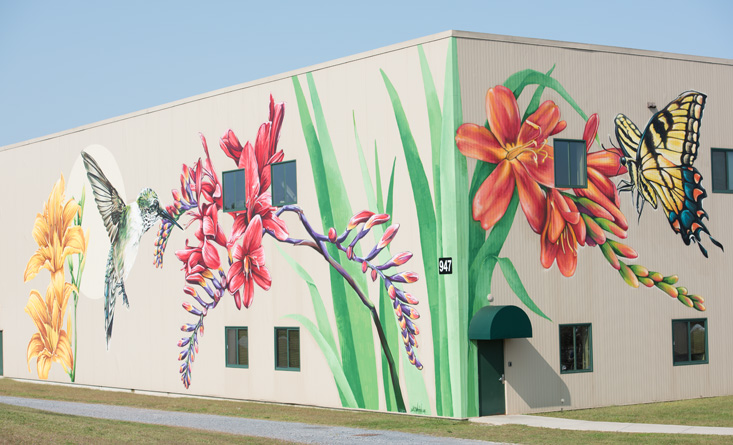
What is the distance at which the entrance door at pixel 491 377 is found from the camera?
27016 millimetres

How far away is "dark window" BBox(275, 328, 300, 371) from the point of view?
1241 inches

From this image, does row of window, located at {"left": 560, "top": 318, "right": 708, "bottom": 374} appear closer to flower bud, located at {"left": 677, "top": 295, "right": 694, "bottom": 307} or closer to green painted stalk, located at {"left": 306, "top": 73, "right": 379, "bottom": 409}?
flower bud, located at {"left": 677, "top": 295, "right": 694, "bottom": 307}

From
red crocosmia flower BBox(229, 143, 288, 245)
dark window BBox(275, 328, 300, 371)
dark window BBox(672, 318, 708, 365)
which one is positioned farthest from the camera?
red crocosmia flower BBox(229, 143, 288, 245)

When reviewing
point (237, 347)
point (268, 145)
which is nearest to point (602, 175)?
point (268, 145)

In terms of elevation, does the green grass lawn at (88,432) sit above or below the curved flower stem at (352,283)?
below

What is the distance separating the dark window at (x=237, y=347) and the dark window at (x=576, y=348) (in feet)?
34.8

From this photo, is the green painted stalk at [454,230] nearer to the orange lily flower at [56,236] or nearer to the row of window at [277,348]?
the row of window at [277,348]

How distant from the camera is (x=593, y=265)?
2897cm

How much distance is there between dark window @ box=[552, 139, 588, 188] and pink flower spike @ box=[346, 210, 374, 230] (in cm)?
521

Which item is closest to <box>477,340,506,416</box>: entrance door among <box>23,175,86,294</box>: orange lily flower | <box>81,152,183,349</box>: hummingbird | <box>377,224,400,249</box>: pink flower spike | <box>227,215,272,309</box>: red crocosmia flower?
<box>377,224,400,249</box>: pink flower spike

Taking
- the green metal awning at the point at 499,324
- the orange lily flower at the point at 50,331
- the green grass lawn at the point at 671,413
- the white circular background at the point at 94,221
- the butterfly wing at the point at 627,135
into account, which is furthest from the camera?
the orange lily flower at the point at 50,331

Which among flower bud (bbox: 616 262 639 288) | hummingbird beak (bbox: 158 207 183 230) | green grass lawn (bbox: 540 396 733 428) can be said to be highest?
hummingbird beak (bbox: 158 207 183 230)

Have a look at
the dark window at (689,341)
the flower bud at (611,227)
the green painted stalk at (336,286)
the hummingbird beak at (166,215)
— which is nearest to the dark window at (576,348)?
the flower bud at (611,227)

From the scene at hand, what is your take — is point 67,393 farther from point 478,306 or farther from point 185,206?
point 478,306
